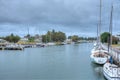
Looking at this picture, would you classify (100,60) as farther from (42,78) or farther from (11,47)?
(11,47)

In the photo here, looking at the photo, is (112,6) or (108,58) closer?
(108,58)

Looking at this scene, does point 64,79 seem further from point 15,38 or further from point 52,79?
point 15,38

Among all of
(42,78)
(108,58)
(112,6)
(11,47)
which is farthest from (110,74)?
(11,47)

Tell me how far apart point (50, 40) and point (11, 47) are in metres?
86.3

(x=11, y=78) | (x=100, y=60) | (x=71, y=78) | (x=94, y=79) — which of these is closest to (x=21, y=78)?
(x=11, y=78)

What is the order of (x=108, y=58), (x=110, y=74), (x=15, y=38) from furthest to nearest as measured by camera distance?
(x=15, y=38) → (x=108, y=58) → (x=110, y=74)

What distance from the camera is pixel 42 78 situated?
29.9 m

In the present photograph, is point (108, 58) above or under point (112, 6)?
under

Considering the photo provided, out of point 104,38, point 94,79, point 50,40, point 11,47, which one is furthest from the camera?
point 50,40

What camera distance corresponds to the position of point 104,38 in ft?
397

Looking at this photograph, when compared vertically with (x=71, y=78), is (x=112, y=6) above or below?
above

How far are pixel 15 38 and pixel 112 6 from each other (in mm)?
132829

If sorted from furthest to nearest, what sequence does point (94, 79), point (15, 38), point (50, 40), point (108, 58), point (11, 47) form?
point (50, 40)
point (15, 38)
point (11, 47)
point (108, 58)
point (94, 79)

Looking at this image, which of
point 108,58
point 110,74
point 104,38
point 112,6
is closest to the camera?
point 110,74
